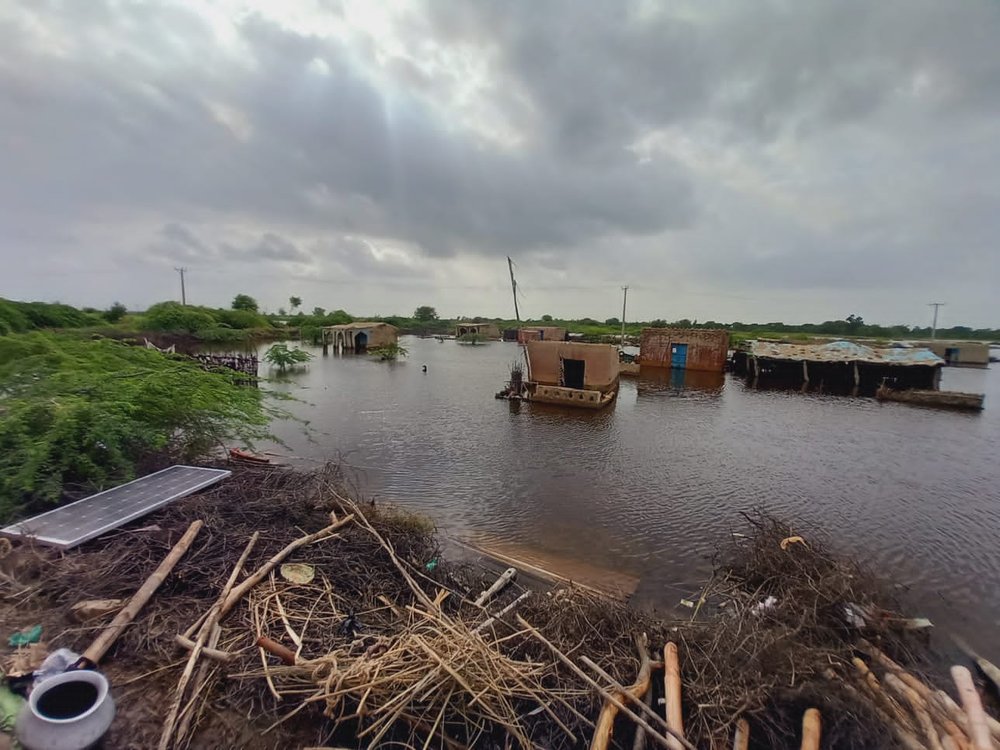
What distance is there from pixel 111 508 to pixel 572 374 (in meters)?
18.5

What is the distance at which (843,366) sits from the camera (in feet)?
93.6

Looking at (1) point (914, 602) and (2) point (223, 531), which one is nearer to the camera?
(2) point (223, 531)

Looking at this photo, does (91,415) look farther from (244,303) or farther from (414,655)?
(244,303)

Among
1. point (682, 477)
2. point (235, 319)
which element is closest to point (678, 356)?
point (682, 477)

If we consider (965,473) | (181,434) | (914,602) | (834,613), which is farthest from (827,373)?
(181,434)

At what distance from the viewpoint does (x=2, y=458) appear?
491cm

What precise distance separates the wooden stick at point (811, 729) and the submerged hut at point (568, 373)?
1664 centimetres

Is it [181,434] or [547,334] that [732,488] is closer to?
[181,434]

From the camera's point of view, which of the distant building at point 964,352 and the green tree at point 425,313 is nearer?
the distant building at point 964,352

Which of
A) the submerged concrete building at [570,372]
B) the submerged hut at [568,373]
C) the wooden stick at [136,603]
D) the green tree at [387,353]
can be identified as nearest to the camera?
the wooden stick at [136,603]

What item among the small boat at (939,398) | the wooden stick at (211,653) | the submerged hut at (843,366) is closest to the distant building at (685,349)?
→ the submerged hut at (843,366)

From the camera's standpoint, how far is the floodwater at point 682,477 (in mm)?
7434

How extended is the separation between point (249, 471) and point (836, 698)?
710 cm

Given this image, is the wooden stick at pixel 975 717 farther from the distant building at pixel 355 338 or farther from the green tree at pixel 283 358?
the distant building at pixel 355 338
